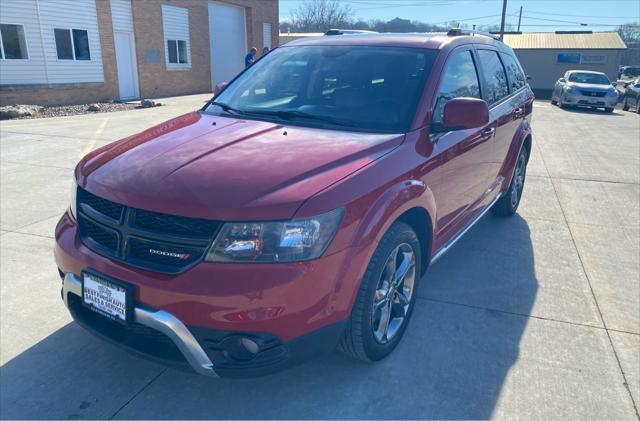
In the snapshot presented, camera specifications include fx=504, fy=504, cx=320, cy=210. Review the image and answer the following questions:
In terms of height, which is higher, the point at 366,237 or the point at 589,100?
the point at 366,237

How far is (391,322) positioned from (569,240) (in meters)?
2.92

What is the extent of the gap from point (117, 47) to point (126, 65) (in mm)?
843

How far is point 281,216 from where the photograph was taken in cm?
220

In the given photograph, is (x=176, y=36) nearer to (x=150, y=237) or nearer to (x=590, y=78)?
(x=590, y=78)

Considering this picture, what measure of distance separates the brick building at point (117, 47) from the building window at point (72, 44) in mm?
34

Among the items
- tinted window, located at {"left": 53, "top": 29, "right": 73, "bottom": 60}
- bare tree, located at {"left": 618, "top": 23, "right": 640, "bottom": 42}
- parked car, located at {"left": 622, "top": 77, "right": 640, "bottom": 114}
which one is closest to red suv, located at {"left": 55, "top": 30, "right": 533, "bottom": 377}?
tinted window, located at {"left": 53, "top": 29, "right": 73, "bottom": 60}

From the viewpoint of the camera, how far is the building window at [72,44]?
701 inches

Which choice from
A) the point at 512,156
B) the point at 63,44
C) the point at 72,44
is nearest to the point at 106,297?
the point at 512,156

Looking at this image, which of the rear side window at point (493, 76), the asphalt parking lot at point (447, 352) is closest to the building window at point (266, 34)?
the asphalt parking lot at point (447, 352)

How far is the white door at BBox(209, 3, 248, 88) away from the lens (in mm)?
26375

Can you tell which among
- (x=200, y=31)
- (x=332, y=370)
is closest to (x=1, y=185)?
(x=332, y=370)

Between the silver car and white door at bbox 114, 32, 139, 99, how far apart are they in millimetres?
17827

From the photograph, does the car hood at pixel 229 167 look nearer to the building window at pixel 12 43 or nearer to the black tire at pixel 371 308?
the black tire at pixel 371 308

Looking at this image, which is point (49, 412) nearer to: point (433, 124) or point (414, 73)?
point (433, 124)
